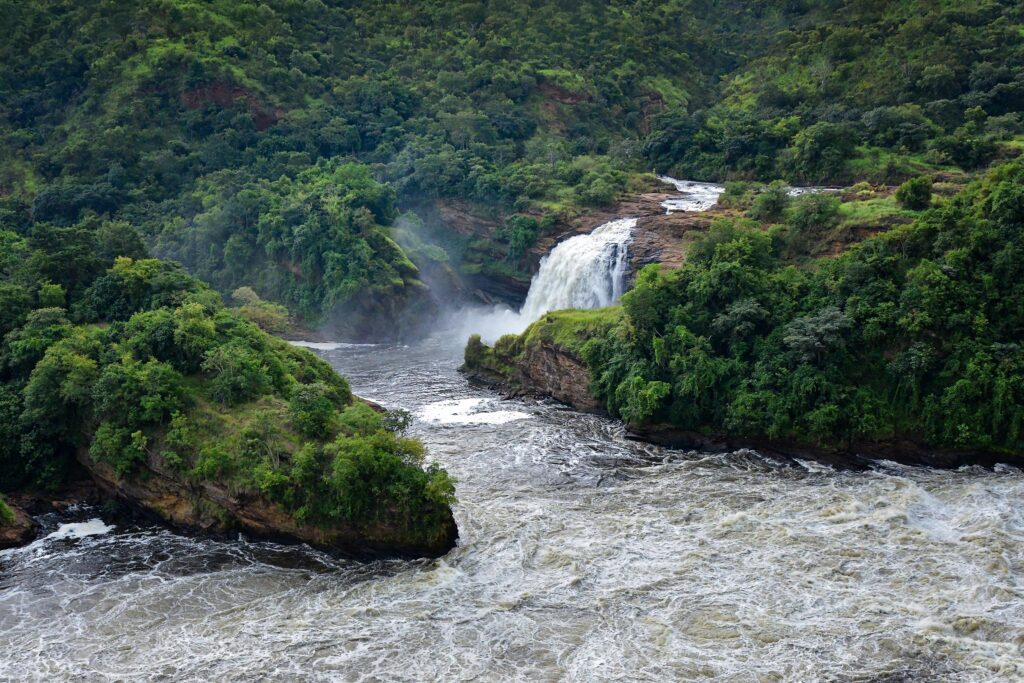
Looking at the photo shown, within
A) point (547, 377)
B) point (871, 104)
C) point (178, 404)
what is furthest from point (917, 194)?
point (178, 404)

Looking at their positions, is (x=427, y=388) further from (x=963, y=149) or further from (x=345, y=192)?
(x=963, y=149)

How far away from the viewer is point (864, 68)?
6384cm

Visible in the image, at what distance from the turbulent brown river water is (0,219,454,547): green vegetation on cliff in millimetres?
1906

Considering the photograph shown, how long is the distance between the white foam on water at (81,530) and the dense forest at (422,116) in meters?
28.9

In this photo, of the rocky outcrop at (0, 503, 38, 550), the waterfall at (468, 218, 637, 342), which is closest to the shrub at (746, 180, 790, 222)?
the waterfall at (468, 218, 637, 342)

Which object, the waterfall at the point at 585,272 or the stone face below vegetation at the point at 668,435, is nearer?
the stone face below vegetation at the point at 668,435

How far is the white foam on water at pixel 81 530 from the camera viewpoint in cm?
2630

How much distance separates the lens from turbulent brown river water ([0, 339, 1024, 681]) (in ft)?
62.1

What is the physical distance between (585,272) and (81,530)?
28.4m

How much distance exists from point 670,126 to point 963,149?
21240 mm

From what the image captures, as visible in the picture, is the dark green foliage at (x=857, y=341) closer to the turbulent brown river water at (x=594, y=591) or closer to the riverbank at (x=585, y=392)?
the riverbank at (x=585, y=392)

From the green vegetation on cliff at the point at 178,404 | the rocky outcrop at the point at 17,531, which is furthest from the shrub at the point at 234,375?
the rocky outcrop at the point at 17,531

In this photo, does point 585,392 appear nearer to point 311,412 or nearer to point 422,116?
point 311,412

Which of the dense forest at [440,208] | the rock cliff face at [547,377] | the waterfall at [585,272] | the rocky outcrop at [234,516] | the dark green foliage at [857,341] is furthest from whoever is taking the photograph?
the waterfall at [585,272]
